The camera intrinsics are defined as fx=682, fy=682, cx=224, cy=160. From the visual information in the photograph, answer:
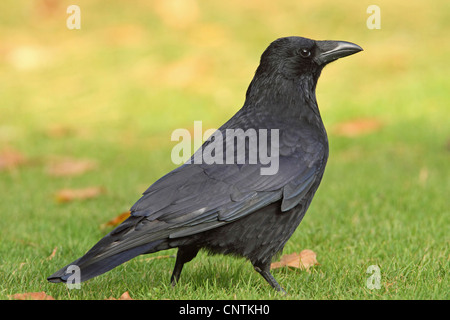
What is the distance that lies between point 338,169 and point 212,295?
12.0 feet

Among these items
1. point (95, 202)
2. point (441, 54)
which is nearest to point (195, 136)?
point (95, 202)

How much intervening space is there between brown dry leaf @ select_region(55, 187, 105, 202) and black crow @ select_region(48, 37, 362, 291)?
2.47 meters

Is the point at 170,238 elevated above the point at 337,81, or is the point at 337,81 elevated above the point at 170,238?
the point at 337,81

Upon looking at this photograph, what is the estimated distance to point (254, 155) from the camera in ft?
11.4

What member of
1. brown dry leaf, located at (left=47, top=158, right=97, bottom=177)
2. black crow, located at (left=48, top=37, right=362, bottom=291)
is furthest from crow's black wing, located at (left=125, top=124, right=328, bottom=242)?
brown dry leaf, located at (left=47, top=158, right=97, bottom=177)

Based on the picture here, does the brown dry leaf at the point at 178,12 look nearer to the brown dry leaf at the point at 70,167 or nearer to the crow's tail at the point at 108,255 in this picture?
the brown dry leaf at the point at 70,167

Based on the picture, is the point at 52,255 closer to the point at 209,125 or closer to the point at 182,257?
the point at 182,257

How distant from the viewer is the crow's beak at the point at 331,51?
396 centimetres

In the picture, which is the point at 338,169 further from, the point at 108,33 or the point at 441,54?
the point at 108,33

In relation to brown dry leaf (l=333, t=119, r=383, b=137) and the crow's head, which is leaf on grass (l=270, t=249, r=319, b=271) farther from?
brown dry leaf (l=333, t=119, r=383, b=137)

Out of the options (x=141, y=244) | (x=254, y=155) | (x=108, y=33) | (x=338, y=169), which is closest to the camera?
(x=141, y=244)

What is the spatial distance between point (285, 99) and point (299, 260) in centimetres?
97

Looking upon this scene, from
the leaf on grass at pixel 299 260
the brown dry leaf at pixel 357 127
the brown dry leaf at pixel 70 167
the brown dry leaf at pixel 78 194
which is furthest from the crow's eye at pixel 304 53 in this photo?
the brown dry leaf at pixel 357 127
